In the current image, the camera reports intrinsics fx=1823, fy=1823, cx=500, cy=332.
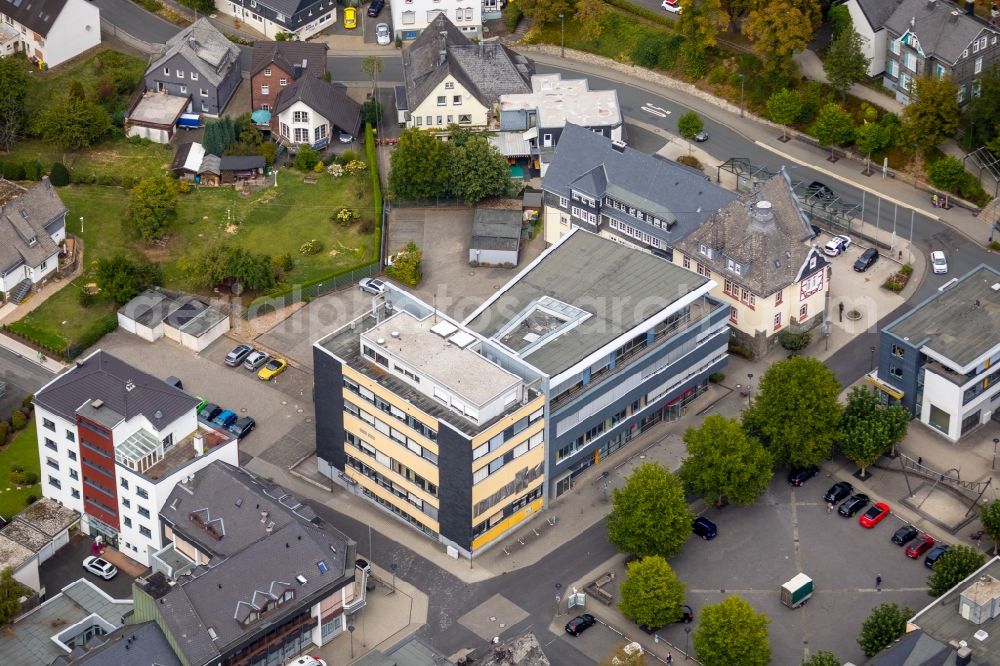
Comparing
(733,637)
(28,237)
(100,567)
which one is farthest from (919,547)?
(28,237)

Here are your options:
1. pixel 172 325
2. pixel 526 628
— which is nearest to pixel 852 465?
pixel 526 628

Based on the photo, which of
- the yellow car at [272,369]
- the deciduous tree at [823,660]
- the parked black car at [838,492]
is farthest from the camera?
the yellow car at [272,369]

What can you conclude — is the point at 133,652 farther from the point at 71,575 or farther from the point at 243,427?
the point at 243,427

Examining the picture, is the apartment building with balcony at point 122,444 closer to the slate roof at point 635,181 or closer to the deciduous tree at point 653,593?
the deciduous tree at point 653,593

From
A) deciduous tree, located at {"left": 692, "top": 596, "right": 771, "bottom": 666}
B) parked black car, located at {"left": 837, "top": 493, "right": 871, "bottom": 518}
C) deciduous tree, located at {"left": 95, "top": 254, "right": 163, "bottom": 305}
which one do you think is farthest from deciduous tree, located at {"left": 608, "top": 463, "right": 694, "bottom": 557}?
deciduous tree, located at {"left": 95, "top": 254, "right": 163, "bottom": 305}

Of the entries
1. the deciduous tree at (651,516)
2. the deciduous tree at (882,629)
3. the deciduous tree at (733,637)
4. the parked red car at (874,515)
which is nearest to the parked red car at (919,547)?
the parked red car at (874,515)
